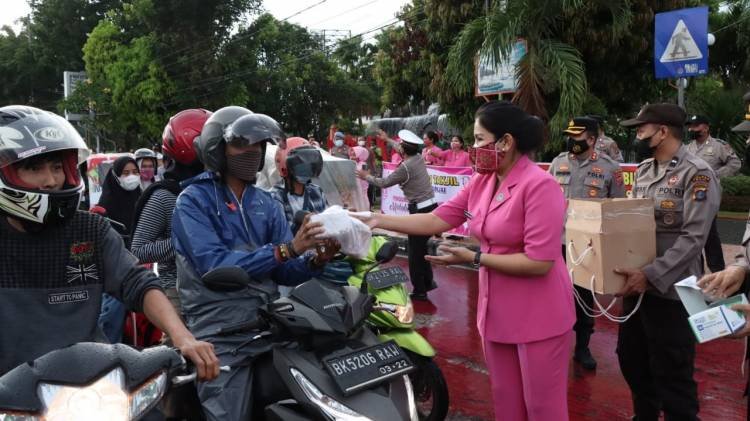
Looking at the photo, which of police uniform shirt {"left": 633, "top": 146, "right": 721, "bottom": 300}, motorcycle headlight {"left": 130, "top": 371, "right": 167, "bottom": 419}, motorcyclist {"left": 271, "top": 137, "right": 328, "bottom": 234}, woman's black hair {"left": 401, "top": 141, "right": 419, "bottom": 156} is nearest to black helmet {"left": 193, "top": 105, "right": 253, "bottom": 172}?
motorcycle headlight {"left": 130, "top": 371, "right": 167, "bottom": 419}

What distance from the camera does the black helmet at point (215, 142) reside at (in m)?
2.97

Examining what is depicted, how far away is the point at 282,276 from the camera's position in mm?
3025

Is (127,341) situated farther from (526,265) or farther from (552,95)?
(552,95)

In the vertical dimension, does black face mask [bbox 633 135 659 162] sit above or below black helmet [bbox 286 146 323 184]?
above

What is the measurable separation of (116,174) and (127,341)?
254 cm

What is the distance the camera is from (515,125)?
2932 millimetres

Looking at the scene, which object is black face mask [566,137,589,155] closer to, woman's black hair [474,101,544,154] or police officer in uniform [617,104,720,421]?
police officer in uniform [617,104,720,421]

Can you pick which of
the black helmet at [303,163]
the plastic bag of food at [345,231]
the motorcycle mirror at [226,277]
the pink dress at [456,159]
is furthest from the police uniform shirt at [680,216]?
the pink dress at [456,159]

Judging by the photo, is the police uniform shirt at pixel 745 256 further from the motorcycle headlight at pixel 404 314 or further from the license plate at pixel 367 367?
the motorcycle headlight at pixel 404 314

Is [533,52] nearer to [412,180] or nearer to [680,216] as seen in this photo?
[412,180]

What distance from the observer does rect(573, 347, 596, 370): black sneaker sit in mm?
5289

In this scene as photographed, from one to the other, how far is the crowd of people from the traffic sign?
321 centimetres

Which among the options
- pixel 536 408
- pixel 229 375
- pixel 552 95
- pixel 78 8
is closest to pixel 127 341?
pixel 229 375

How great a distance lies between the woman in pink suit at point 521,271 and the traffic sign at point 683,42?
438 centimetres
